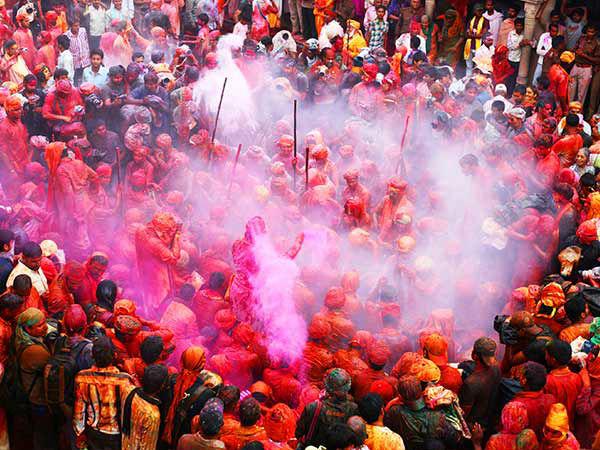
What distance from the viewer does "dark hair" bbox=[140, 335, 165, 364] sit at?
23.2ft

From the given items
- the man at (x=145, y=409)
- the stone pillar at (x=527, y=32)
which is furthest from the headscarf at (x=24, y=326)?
the stone pillar at (x=527, y=32)

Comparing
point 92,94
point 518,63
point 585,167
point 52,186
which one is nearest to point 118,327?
point 52,186

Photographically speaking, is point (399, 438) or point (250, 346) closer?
point (399, 438)

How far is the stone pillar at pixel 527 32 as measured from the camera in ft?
51.1

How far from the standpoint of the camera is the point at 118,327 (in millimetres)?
7527

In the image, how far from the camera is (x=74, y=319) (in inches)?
Answer: 294

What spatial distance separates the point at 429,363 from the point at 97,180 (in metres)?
5.02

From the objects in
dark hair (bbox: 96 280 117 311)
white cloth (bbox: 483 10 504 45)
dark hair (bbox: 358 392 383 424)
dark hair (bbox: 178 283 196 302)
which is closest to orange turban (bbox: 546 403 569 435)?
dark hair (bbox: 358 392 383 424)

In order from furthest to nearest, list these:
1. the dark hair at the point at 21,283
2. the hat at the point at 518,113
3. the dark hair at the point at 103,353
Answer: the hat at the point at 518,113
the dark hair at the point at 21,283
the dark hair at the point at 103,353

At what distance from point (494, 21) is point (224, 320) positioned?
32.3ft

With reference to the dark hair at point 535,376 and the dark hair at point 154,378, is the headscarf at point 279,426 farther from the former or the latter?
the dark hair at point 535,376

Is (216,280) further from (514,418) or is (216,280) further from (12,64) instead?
(12,64)

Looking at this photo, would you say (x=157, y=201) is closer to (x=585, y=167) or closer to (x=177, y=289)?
(x=177, y=289)

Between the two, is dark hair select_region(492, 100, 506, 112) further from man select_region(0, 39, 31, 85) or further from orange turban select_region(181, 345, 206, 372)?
orange turban select_region(181, 345, 206, 372)
